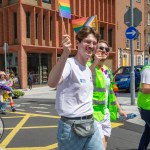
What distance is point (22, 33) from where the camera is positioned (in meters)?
25.8

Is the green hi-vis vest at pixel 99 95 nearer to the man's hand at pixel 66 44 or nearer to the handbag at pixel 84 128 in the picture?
the handbag at pixel 84 128

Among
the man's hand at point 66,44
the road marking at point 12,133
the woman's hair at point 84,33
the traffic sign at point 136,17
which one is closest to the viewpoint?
the man's hand at point 66,44

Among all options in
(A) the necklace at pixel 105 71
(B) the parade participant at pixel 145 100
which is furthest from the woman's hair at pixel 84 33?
(B) the parade participant at pixel 145 100

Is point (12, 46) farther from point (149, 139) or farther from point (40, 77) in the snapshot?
point (149, 139)

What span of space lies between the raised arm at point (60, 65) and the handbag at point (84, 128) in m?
0.47

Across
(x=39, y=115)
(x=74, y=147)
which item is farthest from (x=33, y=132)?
(x=74, y=147)

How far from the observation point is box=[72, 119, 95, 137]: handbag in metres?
2.98

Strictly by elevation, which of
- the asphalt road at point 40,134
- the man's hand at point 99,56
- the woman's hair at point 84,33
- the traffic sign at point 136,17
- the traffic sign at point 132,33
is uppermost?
the traffic sign at point 136,17

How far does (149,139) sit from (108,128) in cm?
117

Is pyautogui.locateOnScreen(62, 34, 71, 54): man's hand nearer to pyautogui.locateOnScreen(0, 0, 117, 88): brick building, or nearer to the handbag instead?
the handbag

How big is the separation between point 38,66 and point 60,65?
25737 mm

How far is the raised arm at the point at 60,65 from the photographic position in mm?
2639

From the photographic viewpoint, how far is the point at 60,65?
A: 2.69 metres

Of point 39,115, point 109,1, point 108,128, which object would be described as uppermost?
point 109,1
